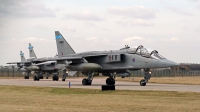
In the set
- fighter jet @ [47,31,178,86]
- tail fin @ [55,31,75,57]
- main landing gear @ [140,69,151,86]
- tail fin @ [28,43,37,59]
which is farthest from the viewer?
tail fin @ [28,43,37,59]

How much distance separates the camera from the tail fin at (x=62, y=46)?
3991cm

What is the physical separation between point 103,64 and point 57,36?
9.16m

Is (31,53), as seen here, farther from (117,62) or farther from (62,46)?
(117,62)

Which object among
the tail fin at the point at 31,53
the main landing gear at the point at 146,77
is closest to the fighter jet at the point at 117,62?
the main landing gear at the point at 146,77

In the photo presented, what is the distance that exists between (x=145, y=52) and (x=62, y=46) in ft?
40.0

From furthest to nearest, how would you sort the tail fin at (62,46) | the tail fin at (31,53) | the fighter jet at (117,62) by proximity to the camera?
1. the tail fin at (31,53)
2. the tail fin at (62,46)
3. the fighter jet at (117,62)

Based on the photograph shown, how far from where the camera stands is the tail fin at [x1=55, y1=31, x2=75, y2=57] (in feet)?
131

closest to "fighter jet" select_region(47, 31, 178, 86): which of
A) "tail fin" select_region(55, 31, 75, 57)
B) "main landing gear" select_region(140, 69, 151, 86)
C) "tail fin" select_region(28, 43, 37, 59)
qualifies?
"main landing gear" select_region(140, 69, 151, 86)

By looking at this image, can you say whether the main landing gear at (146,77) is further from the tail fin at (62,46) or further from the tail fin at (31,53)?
the tail fin at (31,53)

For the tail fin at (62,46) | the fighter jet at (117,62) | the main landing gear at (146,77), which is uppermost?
the tail fin at (62,46)

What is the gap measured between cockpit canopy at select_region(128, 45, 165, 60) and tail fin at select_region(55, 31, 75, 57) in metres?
9.63

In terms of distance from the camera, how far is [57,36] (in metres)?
41.3

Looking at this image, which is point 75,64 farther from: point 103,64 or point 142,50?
point 142,50

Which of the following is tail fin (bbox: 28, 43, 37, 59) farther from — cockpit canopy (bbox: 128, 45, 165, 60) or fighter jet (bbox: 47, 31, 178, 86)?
cockpit canopy (bbox: 128, 45, 165, 60)
